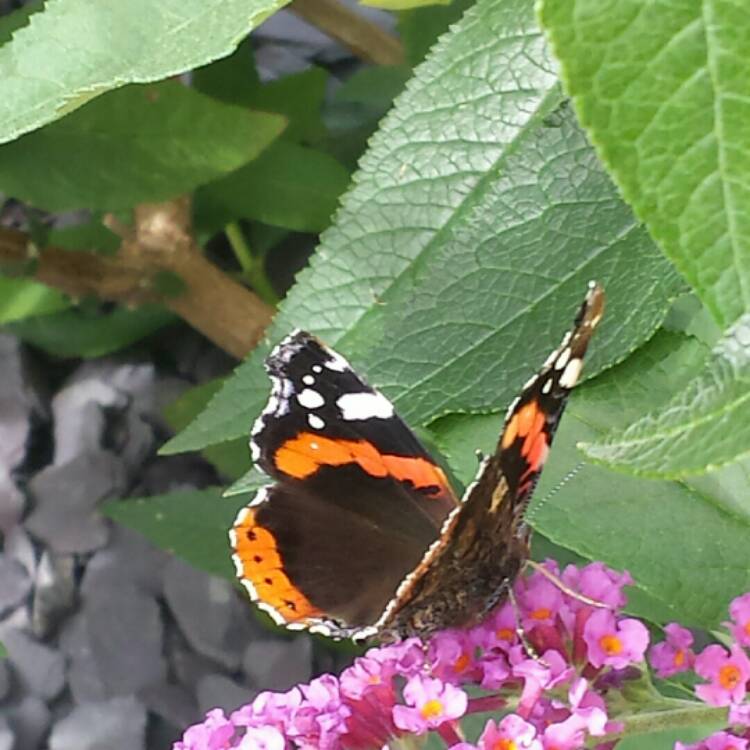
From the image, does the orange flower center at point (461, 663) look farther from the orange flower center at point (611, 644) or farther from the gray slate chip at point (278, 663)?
the gray slate chip at point (278, 663)

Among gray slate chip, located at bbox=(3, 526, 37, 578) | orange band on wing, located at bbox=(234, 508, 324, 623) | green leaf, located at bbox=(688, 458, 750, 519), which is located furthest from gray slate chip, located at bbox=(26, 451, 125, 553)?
green leaf, located at bbox=(688, 458, 750, 519)

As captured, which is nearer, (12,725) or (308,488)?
(308,488)

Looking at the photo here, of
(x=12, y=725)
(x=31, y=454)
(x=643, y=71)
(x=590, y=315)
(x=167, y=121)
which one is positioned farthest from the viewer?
(x=31, y=454)

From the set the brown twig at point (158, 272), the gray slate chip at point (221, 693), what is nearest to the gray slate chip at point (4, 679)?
the gray slate chip at point (221, 693)

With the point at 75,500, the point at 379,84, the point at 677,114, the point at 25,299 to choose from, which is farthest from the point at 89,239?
the point at 677,114

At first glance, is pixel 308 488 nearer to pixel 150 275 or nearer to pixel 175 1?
pixel 175 1

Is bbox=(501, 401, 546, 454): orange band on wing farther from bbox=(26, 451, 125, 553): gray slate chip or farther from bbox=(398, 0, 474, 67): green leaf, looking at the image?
bbox=(26, 451, 125, 553): gray slate chip

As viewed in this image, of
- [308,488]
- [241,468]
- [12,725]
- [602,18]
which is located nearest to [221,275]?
[241,468]
